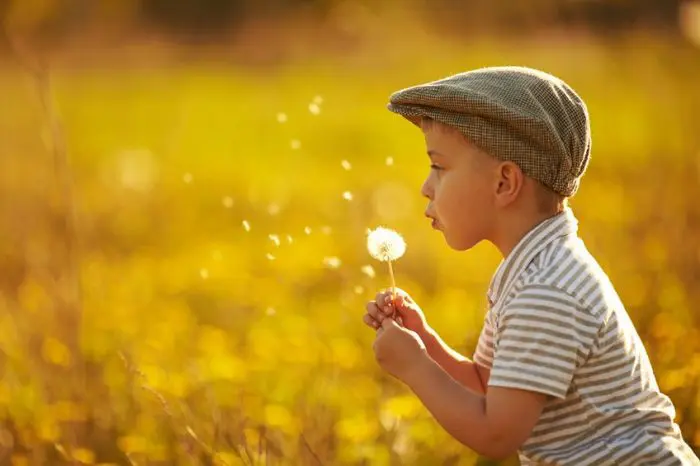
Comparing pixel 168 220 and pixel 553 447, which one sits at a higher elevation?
pixel 553 447

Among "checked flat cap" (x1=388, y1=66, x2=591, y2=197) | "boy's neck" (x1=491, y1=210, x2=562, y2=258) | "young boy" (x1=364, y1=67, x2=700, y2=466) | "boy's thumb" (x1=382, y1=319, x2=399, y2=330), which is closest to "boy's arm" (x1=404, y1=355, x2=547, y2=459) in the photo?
"young boy" (x1=364, y1=67, x2=700, y2=466)

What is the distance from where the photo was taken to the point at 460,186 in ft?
7.50

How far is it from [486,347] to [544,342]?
1.34 feet

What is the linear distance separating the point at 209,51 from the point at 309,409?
39.1ft

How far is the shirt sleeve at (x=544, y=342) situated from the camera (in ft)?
6.86

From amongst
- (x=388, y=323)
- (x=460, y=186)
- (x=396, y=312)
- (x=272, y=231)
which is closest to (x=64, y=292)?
(x=396, y=312)

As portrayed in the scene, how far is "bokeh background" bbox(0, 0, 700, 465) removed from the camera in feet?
10.5

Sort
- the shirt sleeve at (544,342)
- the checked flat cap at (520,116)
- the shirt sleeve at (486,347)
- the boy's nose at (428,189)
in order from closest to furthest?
the shirt sleeve at (544,342), the checked flat cap at (520,116), the boy's nose at (428,189), the shirt sleeve at (486,347)

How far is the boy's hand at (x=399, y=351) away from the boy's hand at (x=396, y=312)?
0.11m

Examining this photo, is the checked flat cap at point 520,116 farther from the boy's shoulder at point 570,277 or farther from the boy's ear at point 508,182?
the boy's shoulder at point 570,277

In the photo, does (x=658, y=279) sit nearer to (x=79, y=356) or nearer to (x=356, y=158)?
Answer: (x=79, y=356)

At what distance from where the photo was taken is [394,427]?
3.00m

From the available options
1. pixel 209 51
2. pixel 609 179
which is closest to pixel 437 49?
pixel 209 51

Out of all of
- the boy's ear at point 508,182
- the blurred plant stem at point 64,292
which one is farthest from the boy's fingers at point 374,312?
the blurred plant stem at point 64,292
